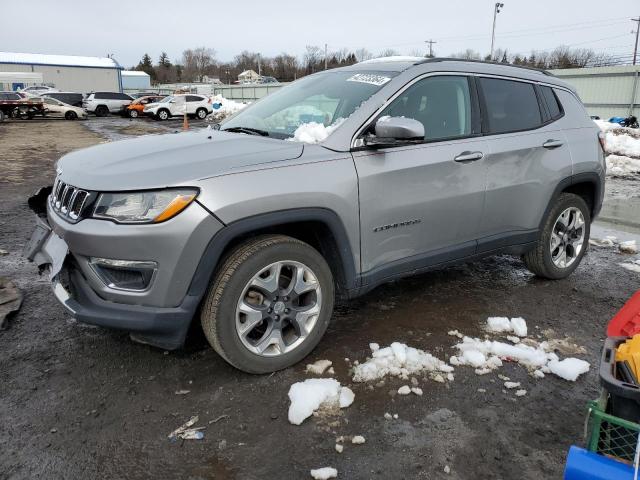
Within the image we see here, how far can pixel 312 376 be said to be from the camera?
3.04 m

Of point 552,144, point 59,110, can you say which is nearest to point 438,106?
point 552,144

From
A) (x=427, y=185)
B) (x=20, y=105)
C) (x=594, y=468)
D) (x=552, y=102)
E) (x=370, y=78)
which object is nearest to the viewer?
(x=594, y=468)

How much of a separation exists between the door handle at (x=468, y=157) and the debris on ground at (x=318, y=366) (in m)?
1.63

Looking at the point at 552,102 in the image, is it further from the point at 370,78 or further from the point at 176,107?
the point at 176,107

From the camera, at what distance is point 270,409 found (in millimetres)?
2752

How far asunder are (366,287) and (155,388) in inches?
55.3

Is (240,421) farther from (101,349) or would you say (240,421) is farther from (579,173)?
(579,173)

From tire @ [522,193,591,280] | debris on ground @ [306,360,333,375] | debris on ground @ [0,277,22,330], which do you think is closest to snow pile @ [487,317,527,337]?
tire @ [522,193,591,280]

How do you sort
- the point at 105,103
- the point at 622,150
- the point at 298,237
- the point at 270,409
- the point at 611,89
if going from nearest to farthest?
the point at 270,409, the point at 298,237, the point at 622,150, the point at 611,89, the point at 105,103

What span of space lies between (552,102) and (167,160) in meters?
3.36

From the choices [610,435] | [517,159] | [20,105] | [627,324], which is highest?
[20,105]

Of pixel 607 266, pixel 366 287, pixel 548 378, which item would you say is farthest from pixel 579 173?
pixel 366 287

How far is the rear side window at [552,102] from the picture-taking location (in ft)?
14.4

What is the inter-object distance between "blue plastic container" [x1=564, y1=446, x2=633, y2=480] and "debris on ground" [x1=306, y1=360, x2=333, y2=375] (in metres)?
1.66
